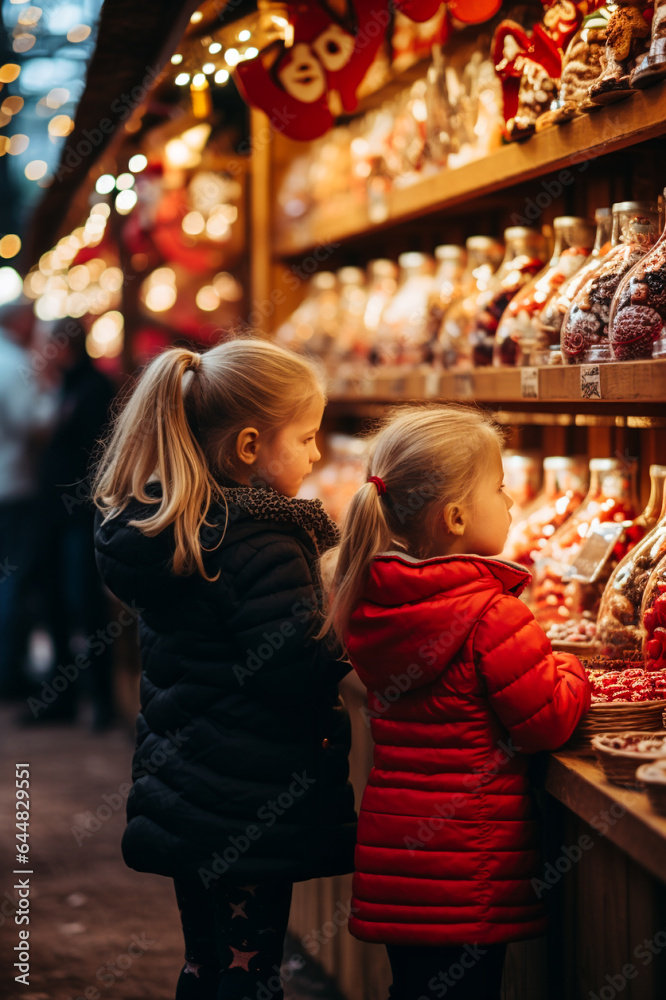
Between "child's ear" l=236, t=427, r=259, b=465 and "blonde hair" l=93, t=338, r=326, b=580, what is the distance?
0.01m

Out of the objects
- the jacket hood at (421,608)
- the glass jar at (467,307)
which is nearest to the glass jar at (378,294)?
the glass jar at (467,307)

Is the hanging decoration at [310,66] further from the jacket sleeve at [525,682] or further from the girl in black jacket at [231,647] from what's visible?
the jacket sleeve at [525,682]

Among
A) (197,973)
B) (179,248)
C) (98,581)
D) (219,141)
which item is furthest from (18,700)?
(197,973)

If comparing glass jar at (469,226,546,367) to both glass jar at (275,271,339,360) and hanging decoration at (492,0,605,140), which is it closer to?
hanging decoration at (492,0,605,140)

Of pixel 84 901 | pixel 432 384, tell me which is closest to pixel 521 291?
pixel 432 384

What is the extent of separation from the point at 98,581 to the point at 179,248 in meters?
1.50

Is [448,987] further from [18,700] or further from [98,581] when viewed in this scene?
[18,700]

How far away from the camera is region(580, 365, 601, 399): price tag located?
5.25 ft

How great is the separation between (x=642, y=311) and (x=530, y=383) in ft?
1.17

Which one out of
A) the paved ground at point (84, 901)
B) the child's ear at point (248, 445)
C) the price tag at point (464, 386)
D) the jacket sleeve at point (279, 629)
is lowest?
the paved ground at point (84, 901)

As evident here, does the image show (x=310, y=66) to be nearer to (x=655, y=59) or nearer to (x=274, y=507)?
(x=655, y=59)

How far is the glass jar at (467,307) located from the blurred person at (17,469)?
2854mm

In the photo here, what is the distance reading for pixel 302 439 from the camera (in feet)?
5.76

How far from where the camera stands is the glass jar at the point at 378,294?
302 cm
